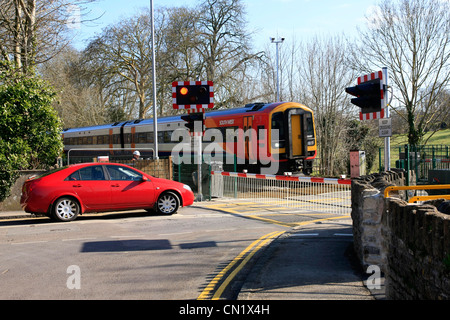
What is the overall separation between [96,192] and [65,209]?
83cm

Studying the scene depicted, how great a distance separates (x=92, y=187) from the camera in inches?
473

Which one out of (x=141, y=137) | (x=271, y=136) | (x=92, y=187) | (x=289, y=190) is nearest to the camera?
(x=92, y=187)

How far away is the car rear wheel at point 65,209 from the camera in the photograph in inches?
459

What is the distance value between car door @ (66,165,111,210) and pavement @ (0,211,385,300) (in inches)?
188

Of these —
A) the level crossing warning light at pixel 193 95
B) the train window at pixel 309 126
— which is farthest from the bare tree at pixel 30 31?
the train window at pixel 309 126

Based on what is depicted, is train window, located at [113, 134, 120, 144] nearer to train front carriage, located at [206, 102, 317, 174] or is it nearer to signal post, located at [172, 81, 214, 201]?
train front carriage, located at [206, 102, 317, 174]

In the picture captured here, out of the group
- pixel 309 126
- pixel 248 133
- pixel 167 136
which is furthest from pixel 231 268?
pixel 167 136

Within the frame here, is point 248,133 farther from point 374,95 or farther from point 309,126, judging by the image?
point 374,95

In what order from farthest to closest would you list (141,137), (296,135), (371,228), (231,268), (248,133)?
(141,137)
(296,135)
(248,133)
(231,268)
(371,228)

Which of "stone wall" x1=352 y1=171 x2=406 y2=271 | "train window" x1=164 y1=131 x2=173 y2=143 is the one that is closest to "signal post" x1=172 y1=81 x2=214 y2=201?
"stone wall" x1=352 y1=171 x2=406 y2=271

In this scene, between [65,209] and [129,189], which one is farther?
[129,189]

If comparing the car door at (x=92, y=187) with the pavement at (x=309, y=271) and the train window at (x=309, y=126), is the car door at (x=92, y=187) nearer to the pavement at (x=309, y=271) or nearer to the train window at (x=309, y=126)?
the pavement at (x=309, y=271)

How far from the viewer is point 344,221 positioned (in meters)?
11.7

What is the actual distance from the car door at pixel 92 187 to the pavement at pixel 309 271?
4786 millimetres
